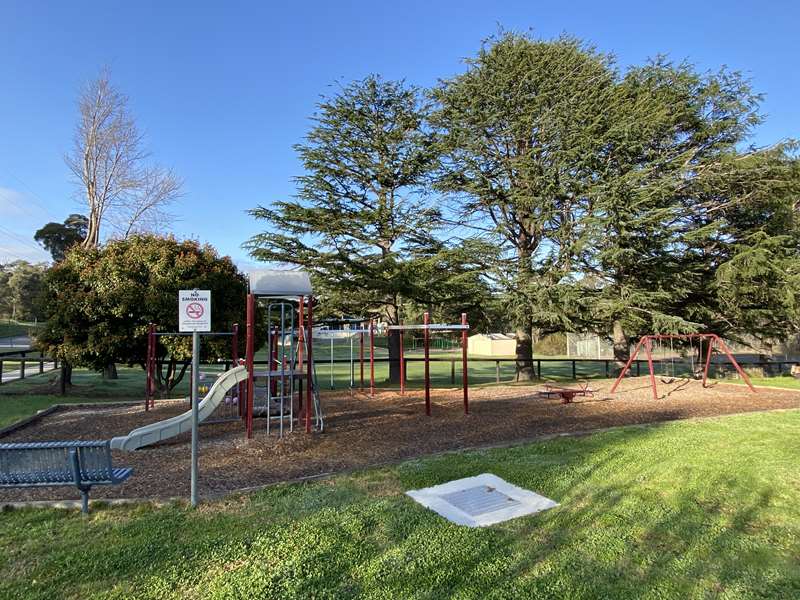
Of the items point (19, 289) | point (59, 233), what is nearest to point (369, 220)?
point (59, 233)

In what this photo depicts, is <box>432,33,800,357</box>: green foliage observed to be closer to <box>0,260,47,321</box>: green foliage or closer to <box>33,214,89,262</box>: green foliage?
<box>33,214,89,262</box>: green foliage

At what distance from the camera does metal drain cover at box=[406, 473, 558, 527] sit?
412 centimetres

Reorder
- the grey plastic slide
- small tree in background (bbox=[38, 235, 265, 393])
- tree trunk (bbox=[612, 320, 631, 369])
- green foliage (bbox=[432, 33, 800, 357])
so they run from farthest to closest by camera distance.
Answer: tree trunk (bbox=[612, 320, 631, 369])
green foliage (bbox=[432, 33, 800, 357])
small tree in background (bbox=[38, 235, 265, 393])
the grey plastic slide

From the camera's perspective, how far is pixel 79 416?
31.6ft

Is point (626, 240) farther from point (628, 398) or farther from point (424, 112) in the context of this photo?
point (424, 112)

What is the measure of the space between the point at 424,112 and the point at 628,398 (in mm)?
12312

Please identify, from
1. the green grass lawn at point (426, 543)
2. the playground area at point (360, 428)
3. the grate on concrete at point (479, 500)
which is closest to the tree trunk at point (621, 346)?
the playground area at point (360, 428)

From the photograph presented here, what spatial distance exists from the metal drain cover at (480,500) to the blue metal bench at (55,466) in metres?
2.78

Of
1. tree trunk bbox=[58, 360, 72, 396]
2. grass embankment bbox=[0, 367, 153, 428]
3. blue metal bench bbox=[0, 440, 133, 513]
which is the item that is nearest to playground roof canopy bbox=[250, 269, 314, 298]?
blue metal bench bbox=[0, 440, 133, 513]

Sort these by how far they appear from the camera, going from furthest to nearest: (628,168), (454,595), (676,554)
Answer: (628,168)
(676,554)
(454,595)

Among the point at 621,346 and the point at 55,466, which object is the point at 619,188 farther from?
the point at 55,466

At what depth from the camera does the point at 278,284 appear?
7688mm

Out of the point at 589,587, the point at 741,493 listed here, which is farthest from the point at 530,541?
the point at 741,493

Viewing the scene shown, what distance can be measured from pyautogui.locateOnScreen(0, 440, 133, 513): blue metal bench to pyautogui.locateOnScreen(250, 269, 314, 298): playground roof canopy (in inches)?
143
